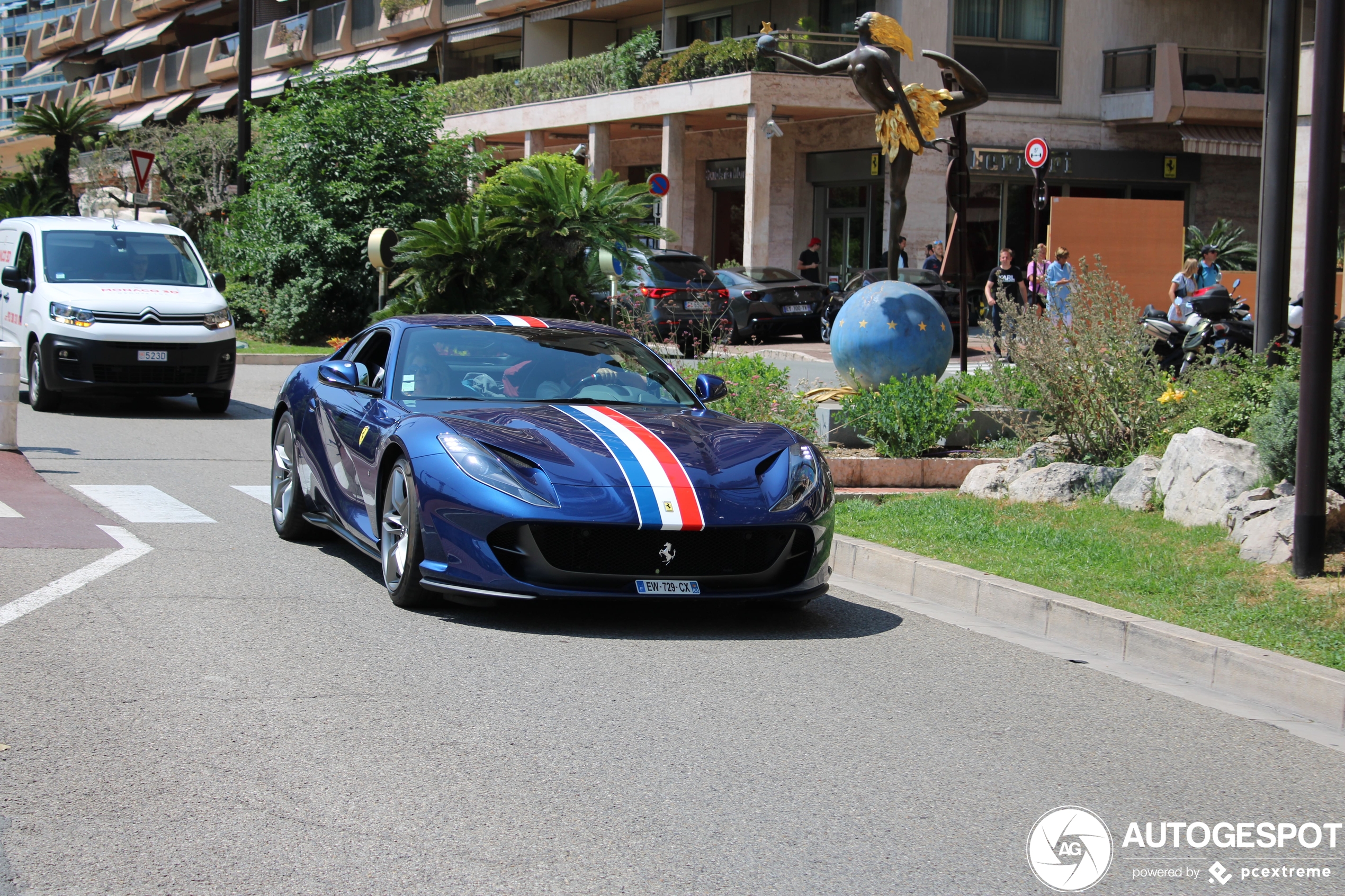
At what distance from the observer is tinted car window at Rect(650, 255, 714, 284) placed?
25469 millimetres

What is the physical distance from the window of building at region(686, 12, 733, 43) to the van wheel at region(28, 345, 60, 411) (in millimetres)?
25089

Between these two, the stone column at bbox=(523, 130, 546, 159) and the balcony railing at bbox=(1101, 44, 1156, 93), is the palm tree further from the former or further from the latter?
the balcony railing at bbox=(1101, 44, 1156, 93)

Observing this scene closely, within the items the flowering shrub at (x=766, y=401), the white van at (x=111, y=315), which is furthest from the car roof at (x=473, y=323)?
the white van at (x=111, y=315)

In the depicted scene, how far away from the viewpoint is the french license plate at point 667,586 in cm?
637

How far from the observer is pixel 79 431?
14.1 m

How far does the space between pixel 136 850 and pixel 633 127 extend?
36609mm

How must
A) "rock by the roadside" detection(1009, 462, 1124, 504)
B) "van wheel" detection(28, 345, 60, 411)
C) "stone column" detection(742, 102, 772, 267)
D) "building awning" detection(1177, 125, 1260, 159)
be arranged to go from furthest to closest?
"building awning" detection(1177, 125, 1260, 159) → "stone column" detection(742, 102, 772, 267) → "van wheel" detection(28, 345, 60, 411) → "rock by the roadside" detection(1009, 462, 1124, 504)

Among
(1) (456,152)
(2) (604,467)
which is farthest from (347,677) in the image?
(1) (456,152)

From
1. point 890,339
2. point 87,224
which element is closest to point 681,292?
point 87,224

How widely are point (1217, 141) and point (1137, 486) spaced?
2792 centimetres

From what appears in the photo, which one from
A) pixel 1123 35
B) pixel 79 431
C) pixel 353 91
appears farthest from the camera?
pixel 1123 35

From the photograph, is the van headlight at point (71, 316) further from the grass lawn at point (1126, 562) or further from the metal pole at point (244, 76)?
the metal pole at point (244, 76)

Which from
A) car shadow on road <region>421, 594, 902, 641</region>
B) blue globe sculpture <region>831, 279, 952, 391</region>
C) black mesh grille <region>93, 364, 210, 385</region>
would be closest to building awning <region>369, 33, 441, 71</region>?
black mesh grille <region>93, 364, 210, 385</region>

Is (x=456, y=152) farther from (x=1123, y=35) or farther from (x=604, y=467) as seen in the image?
(x=604, y=467)
